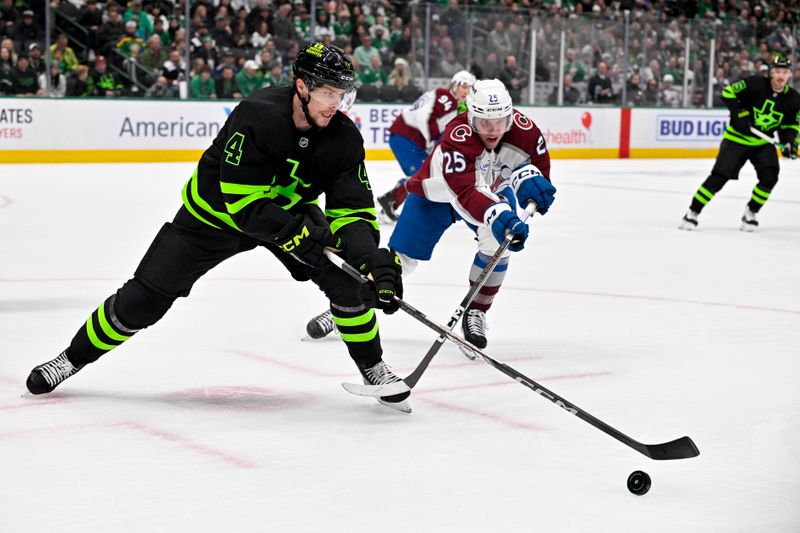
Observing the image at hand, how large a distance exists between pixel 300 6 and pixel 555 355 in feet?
32.7

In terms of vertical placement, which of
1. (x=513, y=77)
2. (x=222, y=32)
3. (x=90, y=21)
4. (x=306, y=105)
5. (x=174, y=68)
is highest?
(x=306, y=105)

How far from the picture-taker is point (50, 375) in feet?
11.1

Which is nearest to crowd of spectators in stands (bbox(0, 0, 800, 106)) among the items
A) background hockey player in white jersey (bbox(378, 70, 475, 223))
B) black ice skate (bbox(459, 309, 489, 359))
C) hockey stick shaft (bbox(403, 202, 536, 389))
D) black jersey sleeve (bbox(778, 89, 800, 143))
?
background hockey player in white jersey (bbox(378, 70, 475, 223))

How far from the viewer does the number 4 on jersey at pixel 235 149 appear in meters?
3.07

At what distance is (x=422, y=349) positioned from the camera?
4281mm

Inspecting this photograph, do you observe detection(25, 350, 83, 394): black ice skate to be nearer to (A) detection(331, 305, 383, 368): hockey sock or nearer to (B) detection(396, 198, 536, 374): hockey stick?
(A) detection(331, 305, 383, 368): hockey sock

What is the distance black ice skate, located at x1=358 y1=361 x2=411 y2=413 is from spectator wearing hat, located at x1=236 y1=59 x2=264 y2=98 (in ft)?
32.6

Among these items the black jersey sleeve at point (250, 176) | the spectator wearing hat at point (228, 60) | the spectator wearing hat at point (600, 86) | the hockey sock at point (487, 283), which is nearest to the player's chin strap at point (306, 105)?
the black jersey sleeve at point (250, 176)

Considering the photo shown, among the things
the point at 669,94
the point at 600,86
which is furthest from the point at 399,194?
the point at 669,94

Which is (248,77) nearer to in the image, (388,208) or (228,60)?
(228,60)

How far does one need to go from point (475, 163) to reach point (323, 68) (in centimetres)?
126

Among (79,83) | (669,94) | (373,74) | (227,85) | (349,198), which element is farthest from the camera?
(669,94)

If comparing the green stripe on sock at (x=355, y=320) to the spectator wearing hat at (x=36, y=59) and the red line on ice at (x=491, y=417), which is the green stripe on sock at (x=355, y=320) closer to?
the red line on ice at (x=491, y=417)

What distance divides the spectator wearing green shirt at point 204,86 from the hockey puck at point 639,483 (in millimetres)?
10638
